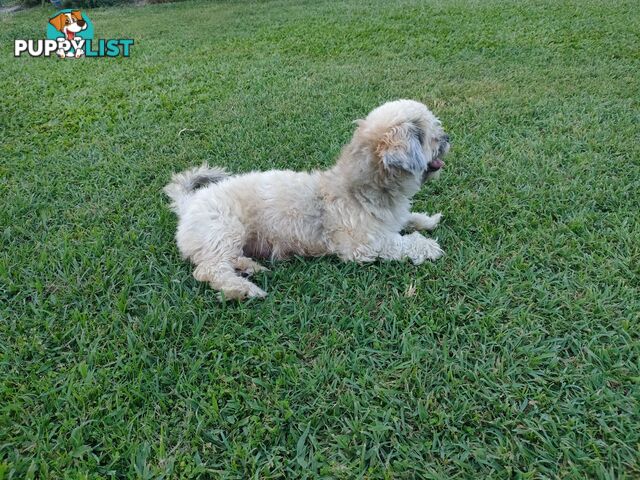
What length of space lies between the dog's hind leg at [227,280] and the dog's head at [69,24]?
1023 cm

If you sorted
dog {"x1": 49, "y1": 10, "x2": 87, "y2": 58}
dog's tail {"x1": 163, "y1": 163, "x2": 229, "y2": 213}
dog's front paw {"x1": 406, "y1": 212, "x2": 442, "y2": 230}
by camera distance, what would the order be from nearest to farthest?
dog's front paw {"x1": 406, "y1": 212, "x2": 442, "y2": 230}, dog's tail {"x1": 163, "y1": 163, "x2": 229, "y2": 213}, dog {"x1": 49, "y1": 10, "x2": 87, "y2": 58}

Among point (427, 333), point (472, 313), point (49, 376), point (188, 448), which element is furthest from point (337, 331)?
point (49, 376)

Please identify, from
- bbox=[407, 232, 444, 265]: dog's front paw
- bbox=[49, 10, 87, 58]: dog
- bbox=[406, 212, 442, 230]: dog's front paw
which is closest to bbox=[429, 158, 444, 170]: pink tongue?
bbox=[406, 212, 442, 230]: dog's front paw

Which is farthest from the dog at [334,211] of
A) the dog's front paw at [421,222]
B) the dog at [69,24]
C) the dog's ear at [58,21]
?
the dog's ear at [58,21]

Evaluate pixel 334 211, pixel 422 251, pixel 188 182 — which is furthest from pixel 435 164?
pixel 188 182

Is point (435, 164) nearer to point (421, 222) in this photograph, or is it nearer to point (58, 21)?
point (421, 222)

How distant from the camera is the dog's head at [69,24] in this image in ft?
36.9

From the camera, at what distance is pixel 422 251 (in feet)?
10.9

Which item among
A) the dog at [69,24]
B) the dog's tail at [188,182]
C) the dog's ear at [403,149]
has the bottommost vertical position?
the dog's tail at [188,182]

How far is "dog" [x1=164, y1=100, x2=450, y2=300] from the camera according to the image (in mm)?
3248

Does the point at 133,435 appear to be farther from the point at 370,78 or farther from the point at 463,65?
the point at 463,65

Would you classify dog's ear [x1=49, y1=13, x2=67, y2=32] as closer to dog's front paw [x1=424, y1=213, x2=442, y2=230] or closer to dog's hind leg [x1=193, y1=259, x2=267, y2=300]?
dog's hind leg [x1=193, y1=259, x2=267, y2=300]

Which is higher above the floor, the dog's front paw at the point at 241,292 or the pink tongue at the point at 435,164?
the pink tongue at the point at 435,164

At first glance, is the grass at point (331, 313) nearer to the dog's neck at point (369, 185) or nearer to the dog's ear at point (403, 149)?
the dog's neck at point (369, 185)
